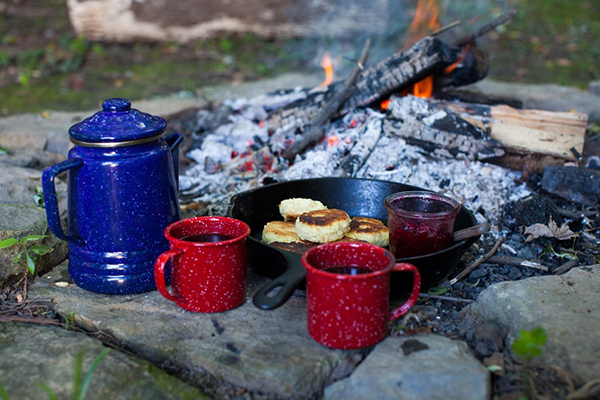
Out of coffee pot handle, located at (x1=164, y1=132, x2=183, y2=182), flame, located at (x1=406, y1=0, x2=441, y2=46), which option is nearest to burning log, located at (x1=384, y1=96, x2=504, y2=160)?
flame, located at (x1=406, y1=0, x2=441, y2=46)

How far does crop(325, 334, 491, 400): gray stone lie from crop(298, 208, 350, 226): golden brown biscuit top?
0.58m

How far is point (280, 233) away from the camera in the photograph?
244cm

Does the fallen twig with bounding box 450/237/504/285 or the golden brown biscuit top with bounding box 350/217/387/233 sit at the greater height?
the golden brown biscuit top with bounding box 350/217/387/233

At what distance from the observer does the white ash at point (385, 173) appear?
10.3ft

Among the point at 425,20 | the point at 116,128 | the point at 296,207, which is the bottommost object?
the point at 296,207

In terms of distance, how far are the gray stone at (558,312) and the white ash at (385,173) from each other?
773 mm

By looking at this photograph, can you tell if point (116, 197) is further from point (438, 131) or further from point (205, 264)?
point (438, 131)

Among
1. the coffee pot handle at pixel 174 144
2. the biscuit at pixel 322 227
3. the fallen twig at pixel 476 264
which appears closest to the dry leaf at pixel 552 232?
the fallen twig at pixel 476 264

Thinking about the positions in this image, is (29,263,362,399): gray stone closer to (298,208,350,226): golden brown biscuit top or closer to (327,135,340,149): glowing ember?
(298,208,350,226): golden brown biscuit top

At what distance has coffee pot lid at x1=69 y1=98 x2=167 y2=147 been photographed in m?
2.07

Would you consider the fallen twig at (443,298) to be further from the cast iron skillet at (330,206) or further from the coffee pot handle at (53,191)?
the coffee pot handle at (53,191)

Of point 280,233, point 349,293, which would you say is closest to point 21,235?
point 280,233

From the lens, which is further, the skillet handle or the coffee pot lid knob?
the coffee pot lid knob

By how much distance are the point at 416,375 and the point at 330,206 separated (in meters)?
1.23
